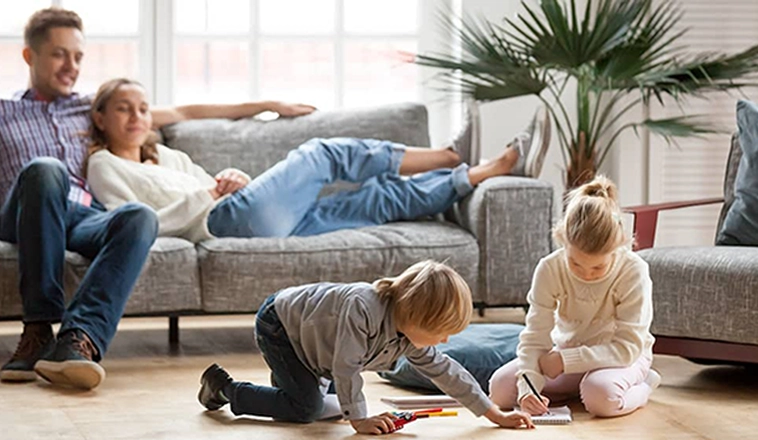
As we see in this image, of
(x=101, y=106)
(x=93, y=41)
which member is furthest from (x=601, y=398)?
(x=93, y=41)

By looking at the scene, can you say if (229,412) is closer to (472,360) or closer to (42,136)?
(472,360)

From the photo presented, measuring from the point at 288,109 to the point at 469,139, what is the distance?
2.08 feet

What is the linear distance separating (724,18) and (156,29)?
85.5 inches

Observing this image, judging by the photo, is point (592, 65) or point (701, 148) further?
point (701, 148)

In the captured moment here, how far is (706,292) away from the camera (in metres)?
3.56

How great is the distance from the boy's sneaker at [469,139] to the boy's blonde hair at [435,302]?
69.6 inches

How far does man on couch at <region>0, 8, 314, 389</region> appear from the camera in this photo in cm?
361

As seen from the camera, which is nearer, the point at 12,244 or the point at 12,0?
the point at 12,244

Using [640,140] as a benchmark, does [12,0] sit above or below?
above

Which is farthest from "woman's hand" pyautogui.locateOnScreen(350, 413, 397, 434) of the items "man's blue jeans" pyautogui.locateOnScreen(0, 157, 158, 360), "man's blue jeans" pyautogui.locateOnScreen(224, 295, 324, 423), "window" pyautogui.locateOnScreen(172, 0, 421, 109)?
"window" pyautogui.locateOnScreen(172, 0, 421, 109)

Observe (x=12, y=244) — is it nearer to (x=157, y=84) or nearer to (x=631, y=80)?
(x=157, y=84)

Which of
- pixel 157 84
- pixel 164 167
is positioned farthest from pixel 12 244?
pixel 157 84

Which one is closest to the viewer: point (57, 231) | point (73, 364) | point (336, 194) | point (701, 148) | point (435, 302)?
point (435, 302)

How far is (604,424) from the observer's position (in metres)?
3.12
